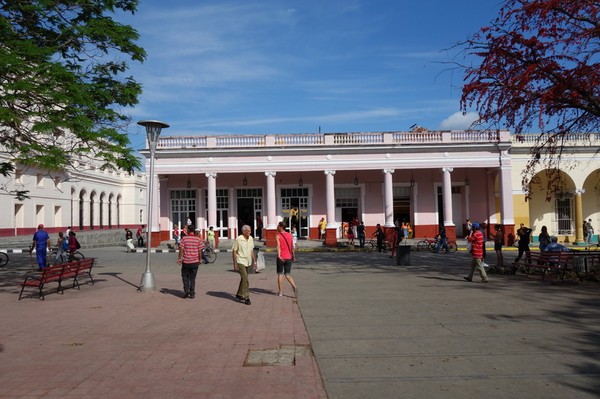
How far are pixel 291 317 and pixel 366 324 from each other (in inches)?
56.4

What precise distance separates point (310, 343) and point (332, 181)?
23494mm

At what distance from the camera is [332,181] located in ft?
98.4

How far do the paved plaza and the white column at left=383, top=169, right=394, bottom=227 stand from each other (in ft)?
55.6

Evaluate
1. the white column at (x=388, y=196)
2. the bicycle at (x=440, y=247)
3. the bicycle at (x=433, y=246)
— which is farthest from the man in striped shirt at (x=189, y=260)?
the white column at (x=388, y=196)

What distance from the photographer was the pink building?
2984cm

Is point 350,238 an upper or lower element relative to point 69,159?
lower

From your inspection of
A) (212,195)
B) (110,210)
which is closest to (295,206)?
(212,195)

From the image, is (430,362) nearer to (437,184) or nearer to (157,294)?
(157,294)

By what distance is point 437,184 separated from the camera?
105ft

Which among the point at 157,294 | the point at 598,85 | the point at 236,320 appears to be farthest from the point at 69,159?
the point at 598,85

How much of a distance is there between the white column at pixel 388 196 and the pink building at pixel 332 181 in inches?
2.5

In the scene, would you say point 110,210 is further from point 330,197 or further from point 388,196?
point 388,196

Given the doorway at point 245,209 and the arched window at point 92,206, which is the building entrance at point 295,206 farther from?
the arched window at point 92,206

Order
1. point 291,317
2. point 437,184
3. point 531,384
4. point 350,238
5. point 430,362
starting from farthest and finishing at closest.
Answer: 1. point 437,184
2. point 350,238
3. point 291,317
4. point 430,362
5. point 531,384
